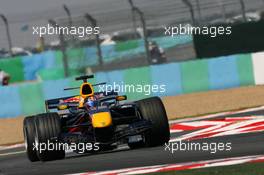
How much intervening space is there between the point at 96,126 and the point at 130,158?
729mm

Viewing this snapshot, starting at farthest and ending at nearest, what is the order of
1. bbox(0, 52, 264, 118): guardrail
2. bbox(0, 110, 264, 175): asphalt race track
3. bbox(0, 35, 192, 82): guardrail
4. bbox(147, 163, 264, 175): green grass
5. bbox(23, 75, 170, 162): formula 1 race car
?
bbox(0, 35, 192, 82): guardrail → bbox(0, 52, 264, 118): guardrail → bbox(23, 75, 170, 162): formula 1 race car → bbox(0, 110, 264, 175): asphalt race track → bbox(147, 163, 264, 175): green grass

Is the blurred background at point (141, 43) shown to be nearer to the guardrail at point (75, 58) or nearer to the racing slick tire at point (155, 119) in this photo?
the guardrail at point (75, 58)

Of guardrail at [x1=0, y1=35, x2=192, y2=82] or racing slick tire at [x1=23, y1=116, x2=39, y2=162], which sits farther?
guardrail at [x1=0, y1=35, x2=192, y2=82]

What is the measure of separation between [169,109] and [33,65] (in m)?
22.6

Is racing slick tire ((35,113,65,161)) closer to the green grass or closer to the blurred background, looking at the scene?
the green grass

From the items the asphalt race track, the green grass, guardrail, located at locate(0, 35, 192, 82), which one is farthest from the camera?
guardrail, located at locate(0, 35, 192, 82)

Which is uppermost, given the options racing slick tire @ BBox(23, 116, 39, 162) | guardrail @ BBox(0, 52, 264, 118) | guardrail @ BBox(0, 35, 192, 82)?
guardrail @ BBox(0, 35, 192, 82)

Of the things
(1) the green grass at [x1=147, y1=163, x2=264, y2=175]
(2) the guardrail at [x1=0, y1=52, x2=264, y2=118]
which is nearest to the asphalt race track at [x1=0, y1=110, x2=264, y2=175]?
(1) the green grass at [x1=147, y1=163, x2=264, y2=175]

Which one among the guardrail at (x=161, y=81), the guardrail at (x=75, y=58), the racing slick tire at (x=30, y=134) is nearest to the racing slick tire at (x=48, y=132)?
the racing slick tire at (x=30, y=134)

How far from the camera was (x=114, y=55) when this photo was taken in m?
35.6

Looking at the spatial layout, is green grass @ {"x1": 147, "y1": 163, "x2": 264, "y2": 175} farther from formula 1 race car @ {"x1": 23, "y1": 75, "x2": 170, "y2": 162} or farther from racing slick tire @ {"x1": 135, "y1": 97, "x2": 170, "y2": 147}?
racing slick tire @ {"x1": 135, "y1": 97, "x2": 170, "y2": 147}

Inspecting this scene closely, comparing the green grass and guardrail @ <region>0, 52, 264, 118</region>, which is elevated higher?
guardrail @ <region>0, 52, 264, 118</region>

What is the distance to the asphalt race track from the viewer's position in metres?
11.8

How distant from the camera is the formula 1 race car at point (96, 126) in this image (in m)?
13.0
